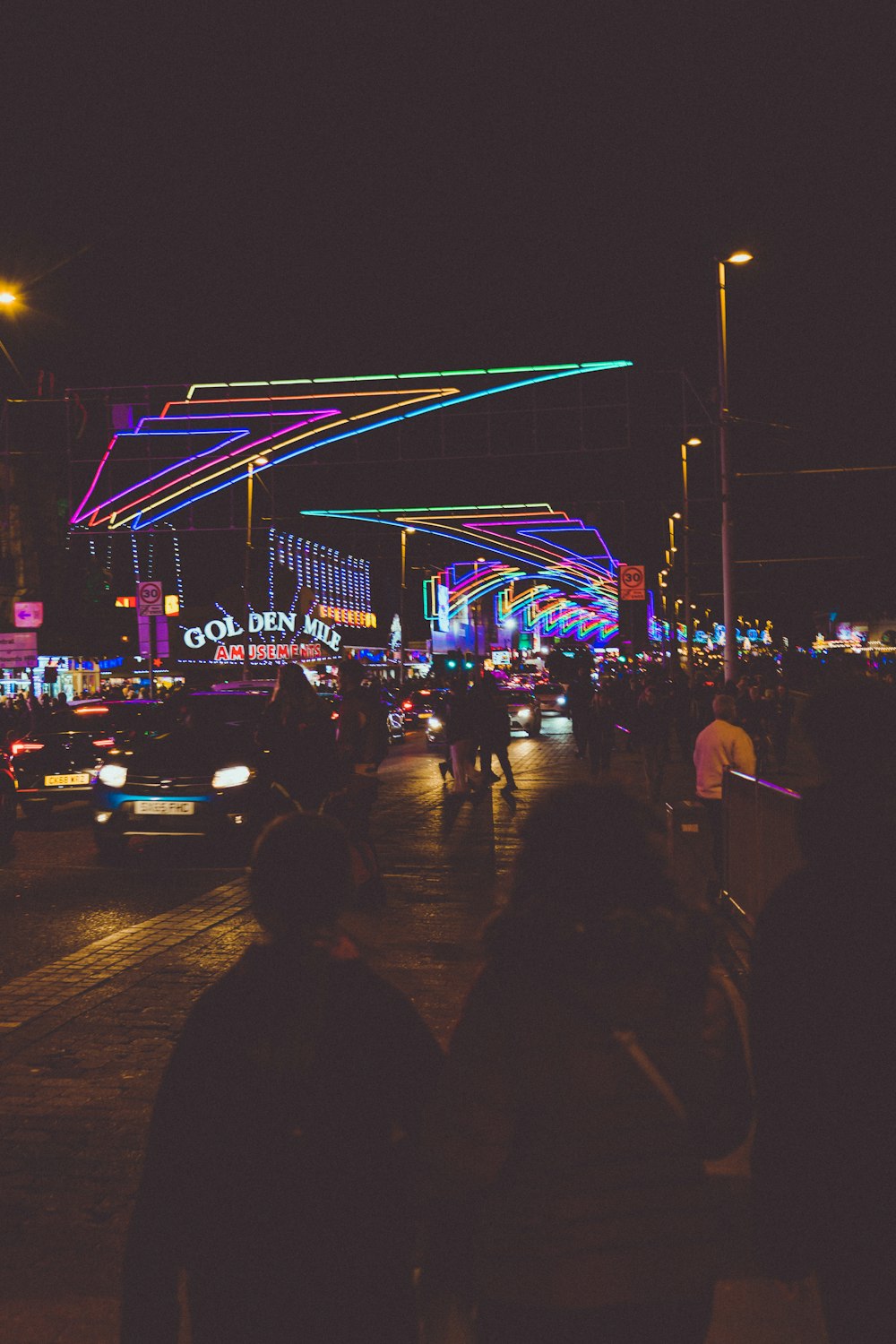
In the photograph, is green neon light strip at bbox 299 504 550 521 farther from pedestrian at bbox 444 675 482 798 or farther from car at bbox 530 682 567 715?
pedestrian at bbox 444 675 482 798

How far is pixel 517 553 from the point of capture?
251 ft

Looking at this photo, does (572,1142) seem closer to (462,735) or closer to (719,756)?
(719,756)

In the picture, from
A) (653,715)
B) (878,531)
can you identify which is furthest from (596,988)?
(878,531)

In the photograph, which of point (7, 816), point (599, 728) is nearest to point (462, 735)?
point (599, 728)

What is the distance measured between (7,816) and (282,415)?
20892 mm

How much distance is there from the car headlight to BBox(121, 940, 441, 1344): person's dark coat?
1051 centimetres

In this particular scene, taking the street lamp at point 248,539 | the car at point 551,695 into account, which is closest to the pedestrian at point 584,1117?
the street lamp at point 248,539

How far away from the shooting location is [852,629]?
86.9 m

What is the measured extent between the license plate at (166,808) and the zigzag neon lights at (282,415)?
1914 cm

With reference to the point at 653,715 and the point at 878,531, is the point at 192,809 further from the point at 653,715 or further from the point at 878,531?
the point at 878,531

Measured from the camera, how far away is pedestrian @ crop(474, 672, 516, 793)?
18547 millimetres

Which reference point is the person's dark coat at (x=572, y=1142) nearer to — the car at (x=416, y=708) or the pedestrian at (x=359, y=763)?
the pedestrian at (x=359, y=763)

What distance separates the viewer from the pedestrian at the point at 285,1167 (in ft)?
6.82

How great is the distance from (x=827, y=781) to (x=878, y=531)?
170 feet
